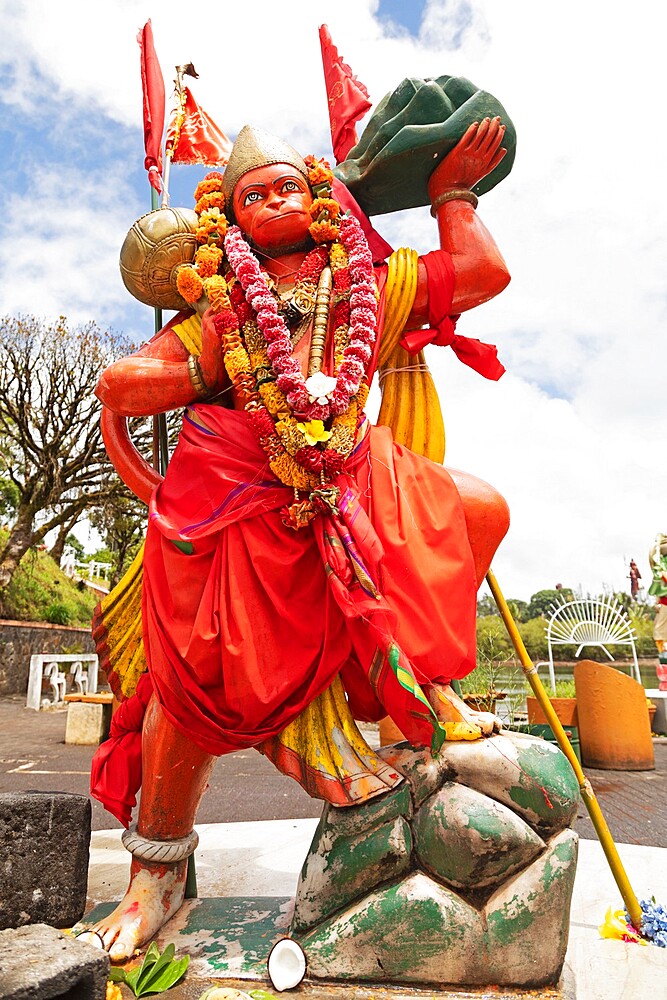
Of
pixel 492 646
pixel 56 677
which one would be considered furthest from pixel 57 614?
pixel 492 646

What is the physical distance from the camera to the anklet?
7.52 ft

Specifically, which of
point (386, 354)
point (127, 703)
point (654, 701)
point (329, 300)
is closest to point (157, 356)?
point (329, 300)

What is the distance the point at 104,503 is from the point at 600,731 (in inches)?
495

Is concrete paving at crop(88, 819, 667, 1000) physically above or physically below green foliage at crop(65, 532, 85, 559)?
below

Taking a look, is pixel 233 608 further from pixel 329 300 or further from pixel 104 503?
pixel 104 503

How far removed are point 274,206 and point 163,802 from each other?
2.07m

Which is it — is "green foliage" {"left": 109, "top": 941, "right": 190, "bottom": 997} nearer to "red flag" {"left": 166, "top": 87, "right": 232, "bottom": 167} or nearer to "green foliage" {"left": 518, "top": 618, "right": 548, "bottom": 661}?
"red flag" {"left": 166, "top": 87, "right": 232, "bottom": 167}

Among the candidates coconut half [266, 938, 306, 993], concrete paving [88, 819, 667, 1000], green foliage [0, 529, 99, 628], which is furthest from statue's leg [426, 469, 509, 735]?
green foliage [0, 529, 99, 628]

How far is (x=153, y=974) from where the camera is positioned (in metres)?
1.93

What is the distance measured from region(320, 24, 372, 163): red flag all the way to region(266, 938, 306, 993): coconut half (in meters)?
2.85

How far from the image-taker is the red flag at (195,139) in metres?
3.18

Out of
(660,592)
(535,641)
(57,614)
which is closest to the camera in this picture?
(660,592)

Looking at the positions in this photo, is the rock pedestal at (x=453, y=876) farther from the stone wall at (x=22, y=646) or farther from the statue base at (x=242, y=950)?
the stone wall at (x=22, y=646)

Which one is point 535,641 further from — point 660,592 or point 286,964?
point 286,964
